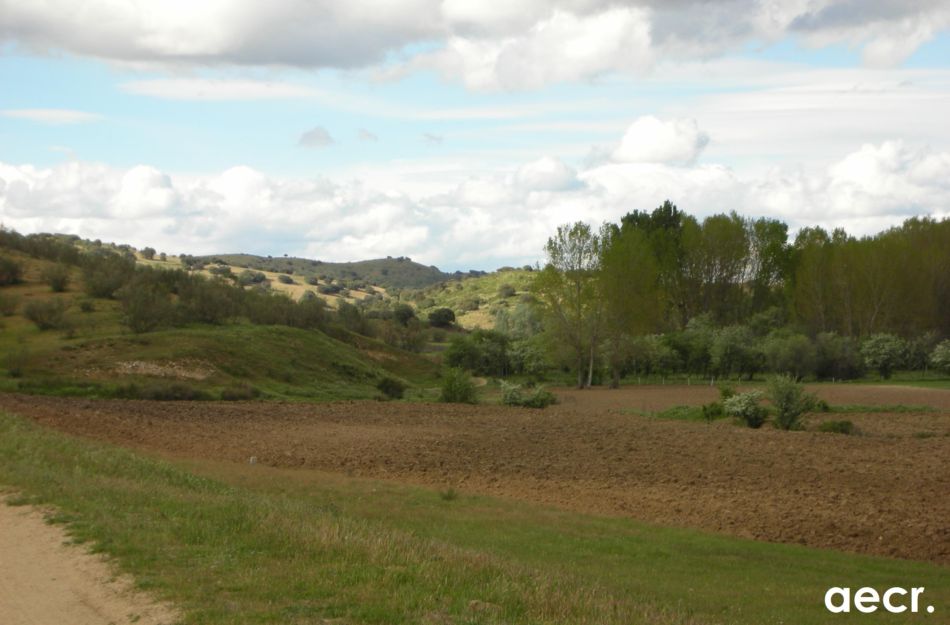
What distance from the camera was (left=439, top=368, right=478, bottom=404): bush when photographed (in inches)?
1925

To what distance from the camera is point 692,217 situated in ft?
312

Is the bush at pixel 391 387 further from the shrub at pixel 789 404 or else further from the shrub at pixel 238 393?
the shrub at pixel 789 404

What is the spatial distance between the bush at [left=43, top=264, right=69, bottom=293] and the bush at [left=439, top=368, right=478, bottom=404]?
98.9 ft

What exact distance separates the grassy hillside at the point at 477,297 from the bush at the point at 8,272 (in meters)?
64.0

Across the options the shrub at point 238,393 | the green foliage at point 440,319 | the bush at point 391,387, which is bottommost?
the bush at point 391,387

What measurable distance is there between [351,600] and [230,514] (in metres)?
4.20

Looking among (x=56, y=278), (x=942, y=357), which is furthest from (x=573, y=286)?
(x=56, y=278)

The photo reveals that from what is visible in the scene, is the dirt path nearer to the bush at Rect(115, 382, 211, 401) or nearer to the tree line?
the bush at Rect(115, 382, 211, 401)

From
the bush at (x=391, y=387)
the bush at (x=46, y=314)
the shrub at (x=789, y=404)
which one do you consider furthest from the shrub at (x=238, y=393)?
the shrub at (x=789, y=404)

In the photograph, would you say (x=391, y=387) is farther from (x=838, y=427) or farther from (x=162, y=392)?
(x=838, y=427)

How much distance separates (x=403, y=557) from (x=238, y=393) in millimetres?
37226

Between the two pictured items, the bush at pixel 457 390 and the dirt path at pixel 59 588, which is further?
the bush at pixel 457 390

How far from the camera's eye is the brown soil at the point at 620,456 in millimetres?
18406

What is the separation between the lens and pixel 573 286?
2702 inches
